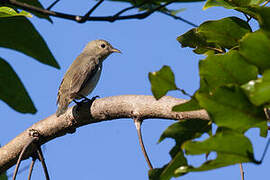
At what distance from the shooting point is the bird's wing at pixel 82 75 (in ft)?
17.8

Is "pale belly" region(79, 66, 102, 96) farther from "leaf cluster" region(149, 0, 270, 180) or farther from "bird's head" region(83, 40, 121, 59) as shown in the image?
"leaf cluster" region(149, 0, 270, 180)

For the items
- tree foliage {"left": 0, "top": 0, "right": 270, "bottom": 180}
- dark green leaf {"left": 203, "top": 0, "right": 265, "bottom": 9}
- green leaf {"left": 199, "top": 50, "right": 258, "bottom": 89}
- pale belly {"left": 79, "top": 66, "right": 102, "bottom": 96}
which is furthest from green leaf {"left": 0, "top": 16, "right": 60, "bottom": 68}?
pale belly {"left": 79, "top": 66, "right": 102, "bottom": 96}

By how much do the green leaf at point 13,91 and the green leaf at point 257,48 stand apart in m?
2.21

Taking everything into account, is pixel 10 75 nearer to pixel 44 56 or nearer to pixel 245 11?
pixel 44 56

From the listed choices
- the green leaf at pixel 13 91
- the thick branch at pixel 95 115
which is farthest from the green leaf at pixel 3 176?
the green leaf at pixel 13 91

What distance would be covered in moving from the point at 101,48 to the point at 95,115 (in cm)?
450

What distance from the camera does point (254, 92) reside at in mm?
999

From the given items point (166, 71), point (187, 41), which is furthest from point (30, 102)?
point (166, 71)

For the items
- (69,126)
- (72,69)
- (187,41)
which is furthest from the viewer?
(72,69)

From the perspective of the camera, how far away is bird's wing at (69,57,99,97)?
214 inches

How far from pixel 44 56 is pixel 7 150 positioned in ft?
2.32

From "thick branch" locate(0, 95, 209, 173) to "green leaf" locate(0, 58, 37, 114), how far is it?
17cm

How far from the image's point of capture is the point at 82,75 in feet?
18.6

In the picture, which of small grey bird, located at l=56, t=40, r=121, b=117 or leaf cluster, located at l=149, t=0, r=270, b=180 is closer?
leaf cluster, located at l=149, t=0, r=270, b=180
